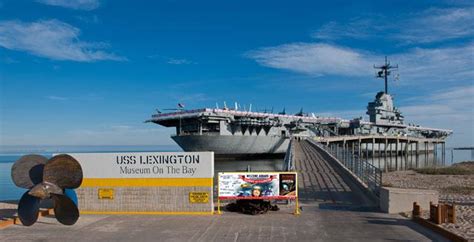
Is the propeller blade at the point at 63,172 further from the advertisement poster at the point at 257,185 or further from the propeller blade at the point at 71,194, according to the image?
the advertisement poster at the point at 257,185

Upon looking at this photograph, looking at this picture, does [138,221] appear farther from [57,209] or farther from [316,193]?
[316,193]

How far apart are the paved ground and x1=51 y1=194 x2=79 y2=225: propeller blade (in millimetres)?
227

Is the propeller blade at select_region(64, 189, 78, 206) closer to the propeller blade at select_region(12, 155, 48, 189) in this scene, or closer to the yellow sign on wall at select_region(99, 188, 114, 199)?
the propeller blade at select_region(12, 155, 48, 189)

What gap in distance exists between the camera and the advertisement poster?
13617 mm

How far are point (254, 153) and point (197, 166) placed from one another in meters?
59.1

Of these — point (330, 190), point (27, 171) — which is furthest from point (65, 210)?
point (330, 190)

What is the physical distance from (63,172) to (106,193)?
89.7 inches

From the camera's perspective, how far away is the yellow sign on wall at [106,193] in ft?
45.5

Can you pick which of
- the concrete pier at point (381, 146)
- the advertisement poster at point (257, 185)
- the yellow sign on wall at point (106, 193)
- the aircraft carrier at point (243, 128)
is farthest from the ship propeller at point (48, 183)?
the concrete pier at point (381, 146)

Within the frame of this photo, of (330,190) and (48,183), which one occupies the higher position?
(48,183)

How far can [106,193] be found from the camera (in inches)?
548

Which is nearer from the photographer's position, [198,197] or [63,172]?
[63,172]

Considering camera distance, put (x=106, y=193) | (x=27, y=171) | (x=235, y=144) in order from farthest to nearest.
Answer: (x=235, y=144), (x=106, y=193), (x=27, y=171)

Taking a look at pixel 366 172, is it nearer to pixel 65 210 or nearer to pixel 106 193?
pixel 106 193
